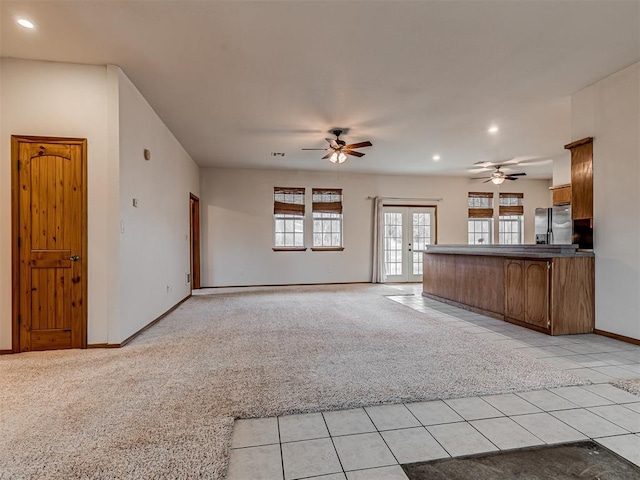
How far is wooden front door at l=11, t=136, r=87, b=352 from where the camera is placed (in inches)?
131

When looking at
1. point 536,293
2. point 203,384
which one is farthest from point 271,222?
point 203,384

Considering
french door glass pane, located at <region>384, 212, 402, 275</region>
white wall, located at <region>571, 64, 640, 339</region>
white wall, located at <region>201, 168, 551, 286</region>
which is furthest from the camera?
french door glass pane, located at <region>384, 212, 402, 275</region>

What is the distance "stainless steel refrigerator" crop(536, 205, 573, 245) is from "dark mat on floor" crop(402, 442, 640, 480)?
16.2 feet

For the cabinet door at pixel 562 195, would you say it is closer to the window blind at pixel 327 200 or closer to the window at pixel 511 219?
the window at pixel 511 219

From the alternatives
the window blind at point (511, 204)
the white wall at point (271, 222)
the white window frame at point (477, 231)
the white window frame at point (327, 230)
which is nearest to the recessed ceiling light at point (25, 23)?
the white wall at point (271, 222)

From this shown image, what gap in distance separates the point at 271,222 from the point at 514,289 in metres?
5.47

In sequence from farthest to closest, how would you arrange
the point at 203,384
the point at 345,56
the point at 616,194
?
the point at 616,194 → the point at 345,56 → the point at 203,384

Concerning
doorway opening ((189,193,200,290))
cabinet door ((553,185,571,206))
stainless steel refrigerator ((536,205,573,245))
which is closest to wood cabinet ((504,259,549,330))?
stainless steel refrigerator ((536,205,573,245))

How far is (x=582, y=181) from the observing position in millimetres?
4137

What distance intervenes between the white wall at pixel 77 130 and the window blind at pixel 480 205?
342 inches

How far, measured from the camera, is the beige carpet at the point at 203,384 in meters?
1.72

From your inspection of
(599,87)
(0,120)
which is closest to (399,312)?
(599,87)

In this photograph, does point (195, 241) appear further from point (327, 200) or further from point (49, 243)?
point (49, 243)

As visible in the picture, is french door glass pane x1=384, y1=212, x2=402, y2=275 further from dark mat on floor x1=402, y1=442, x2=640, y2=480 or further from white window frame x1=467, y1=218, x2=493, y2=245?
dark mat on floor x1=402, y1=442, x2=640, y2=480
